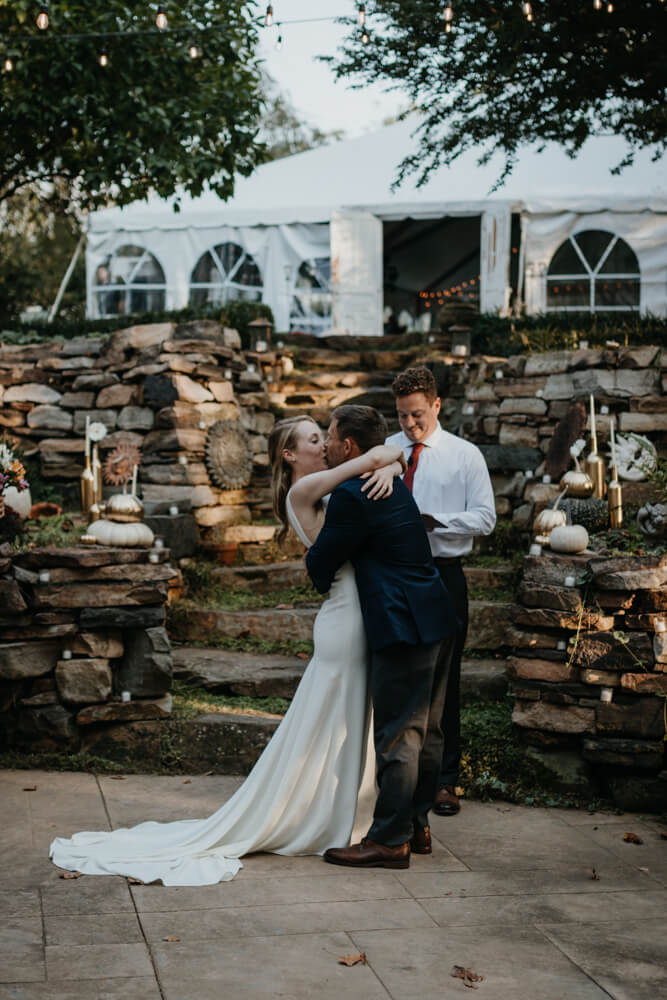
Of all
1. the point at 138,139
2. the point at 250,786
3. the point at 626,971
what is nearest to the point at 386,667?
the point at 250,786

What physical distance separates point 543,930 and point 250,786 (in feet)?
3.91

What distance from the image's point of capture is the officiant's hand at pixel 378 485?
3.71 meters

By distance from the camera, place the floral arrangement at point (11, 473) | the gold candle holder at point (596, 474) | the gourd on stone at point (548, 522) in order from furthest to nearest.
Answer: the gold candle holder at point (596, 474) < the floral arrangement at point (11, 473) < the gourd on stone at point (548, 522)

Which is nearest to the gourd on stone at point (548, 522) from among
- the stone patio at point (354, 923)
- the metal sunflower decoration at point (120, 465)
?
the stone patio at point (354, 923)

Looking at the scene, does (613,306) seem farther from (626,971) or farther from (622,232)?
(626,971)

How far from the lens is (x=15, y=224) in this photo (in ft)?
82.4

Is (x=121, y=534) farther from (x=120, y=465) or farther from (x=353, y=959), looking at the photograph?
(x=353, y=959)

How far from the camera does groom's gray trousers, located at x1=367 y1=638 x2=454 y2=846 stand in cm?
374

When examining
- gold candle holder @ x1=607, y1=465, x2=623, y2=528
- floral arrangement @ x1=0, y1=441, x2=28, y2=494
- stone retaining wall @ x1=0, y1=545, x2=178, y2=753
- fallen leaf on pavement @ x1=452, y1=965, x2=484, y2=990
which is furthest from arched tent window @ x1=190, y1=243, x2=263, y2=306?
fallen leaf on pavement @ x1=452, y1=965, x2=484, y2=990

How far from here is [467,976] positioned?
2906 millimetres

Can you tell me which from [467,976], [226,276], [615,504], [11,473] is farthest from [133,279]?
[467,976]

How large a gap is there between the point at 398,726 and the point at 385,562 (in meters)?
0.59

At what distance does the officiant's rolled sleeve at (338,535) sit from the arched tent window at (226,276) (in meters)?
11.7

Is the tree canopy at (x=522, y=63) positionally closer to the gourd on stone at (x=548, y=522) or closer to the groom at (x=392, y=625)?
the gourd on stone at (x=548, y=522)
